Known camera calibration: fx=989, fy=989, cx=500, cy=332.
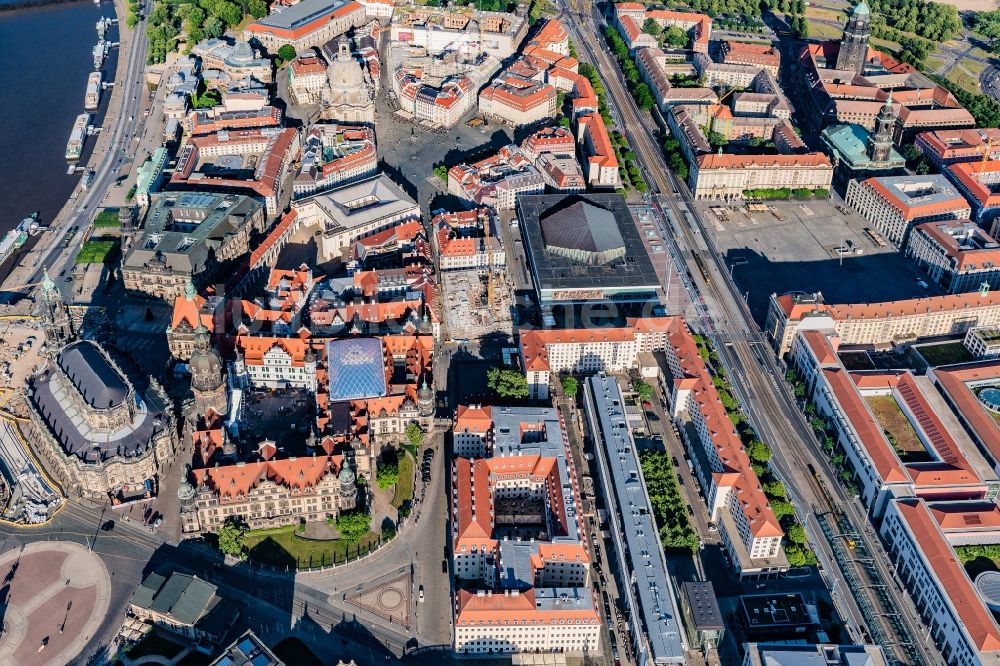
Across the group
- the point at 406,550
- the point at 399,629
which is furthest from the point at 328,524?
the point at 399,629

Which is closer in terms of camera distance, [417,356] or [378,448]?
[378,448]

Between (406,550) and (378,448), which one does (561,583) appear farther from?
(378,448)

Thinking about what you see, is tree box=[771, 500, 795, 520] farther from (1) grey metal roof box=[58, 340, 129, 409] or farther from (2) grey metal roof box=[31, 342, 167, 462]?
(1) grey metal roof box=[58, 340, 129, 409]

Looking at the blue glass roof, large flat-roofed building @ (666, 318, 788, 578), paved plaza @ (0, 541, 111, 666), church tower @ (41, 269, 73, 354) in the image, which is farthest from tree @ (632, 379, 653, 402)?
church tower @ (41, 269, 73, 354)

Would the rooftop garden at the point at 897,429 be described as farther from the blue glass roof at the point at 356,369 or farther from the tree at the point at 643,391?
the blue glass roof at the point at 356,369

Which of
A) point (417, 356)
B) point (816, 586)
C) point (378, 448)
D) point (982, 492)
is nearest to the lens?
point (816, 586)

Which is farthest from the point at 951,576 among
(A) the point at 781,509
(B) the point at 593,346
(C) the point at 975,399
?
(B) the point at 593,346
